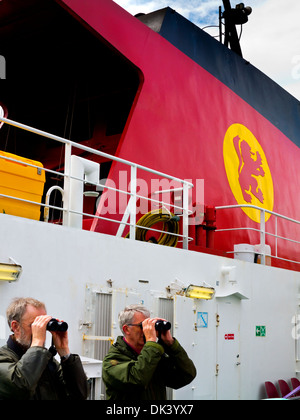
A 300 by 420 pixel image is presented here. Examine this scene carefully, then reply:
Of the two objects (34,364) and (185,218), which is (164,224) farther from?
(34,364)

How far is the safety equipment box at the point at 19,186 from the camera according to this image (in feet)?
15.6

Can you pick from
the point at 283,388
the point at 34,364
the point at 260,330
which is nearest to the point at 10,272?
the point at 34,364

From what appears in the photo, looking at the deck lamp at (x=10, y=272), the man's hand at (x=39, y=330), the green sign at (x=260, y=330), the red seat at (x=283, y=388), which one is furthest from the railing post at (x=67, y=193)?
the red seat at (x=283, y=388)

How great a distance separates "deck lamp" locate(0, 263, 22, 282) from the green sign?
370 cm

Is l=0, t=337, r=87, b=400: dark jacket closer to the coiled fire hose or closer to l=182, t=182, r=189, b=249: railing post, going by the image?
the coiled fire hose

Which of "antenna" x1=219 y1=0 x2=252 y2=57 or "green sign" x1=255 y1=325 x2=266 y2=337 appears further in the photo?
"antenna" x1=219 y1=0 x2=252 y2=57

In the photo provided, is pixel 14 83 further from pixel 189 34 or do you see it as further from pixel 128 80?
pixel 189 34

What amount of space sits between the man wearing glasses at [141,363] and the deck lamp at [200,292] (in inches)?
93.5

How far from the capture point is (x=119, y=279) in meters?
5.30

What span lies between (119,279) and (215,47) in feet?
15.5

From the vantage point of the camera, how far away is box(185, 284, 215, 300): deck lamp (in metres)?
5.95

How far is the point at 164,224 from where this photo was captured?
6.45m

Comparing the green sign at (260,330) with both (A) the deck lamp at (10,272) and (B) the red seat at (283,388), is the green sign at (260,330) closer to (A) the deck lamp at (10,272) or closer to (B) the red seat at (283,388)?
(B) the red seat at (283,388)

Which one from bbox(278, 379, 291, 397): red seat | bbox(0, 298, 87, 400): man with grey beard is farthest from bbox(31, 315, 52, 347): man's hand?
bbox(278, 379, 291, 397): red seat
